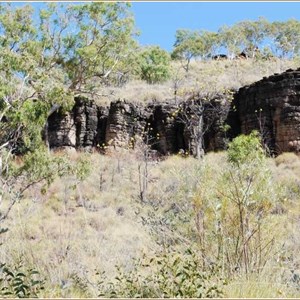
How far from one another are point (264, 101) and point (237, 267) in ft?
57.1

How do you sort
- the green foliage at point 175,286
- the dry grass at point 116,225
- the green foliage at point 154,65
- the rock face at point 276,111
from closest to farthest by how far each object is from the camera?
the green foliage at point 175,286, the dry grass at point 116,225, the rock face at point 276,111, the green foliage at point 154,65

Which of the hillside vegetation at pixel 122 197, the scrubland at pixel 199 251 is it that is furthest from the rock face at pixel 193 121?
the scrubland at pixel 199 251

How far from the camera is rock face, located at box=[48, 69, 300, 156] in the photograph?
Answer: 20656mm

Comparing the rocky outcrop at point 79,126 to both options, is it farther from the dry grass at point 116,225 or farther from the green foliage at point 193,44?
the green foliage at point 193,44

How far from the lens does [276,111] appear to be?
2084cm

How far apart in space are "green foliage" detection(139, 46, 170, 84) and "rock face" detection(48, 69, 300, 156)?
7549 mm

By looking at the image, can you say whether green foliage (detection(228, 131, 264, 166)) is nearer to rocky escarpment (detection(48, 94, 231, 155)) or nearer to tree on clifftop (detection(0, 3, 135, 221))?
tree on clifftop (detection(0, 3, 135, 221))

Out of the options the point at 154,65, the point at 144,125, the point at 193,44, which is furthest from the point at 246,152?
the point at 193,44

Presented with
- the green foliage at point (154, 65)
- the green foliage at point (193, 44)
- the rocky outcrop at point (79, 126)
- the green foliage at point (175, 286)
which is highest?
the green foliage at point (193, 44)

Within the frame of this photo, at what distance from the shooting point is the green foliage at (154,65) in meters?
32.2

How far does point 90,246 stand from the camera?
27.7 feet

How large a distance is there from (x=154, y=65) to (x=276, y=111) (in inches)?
540

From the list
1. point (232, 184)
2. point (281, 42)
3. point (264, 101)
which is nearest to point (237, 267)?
point (232, 184)

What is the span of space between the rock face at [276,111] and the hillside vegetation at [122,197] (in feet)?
4.10
